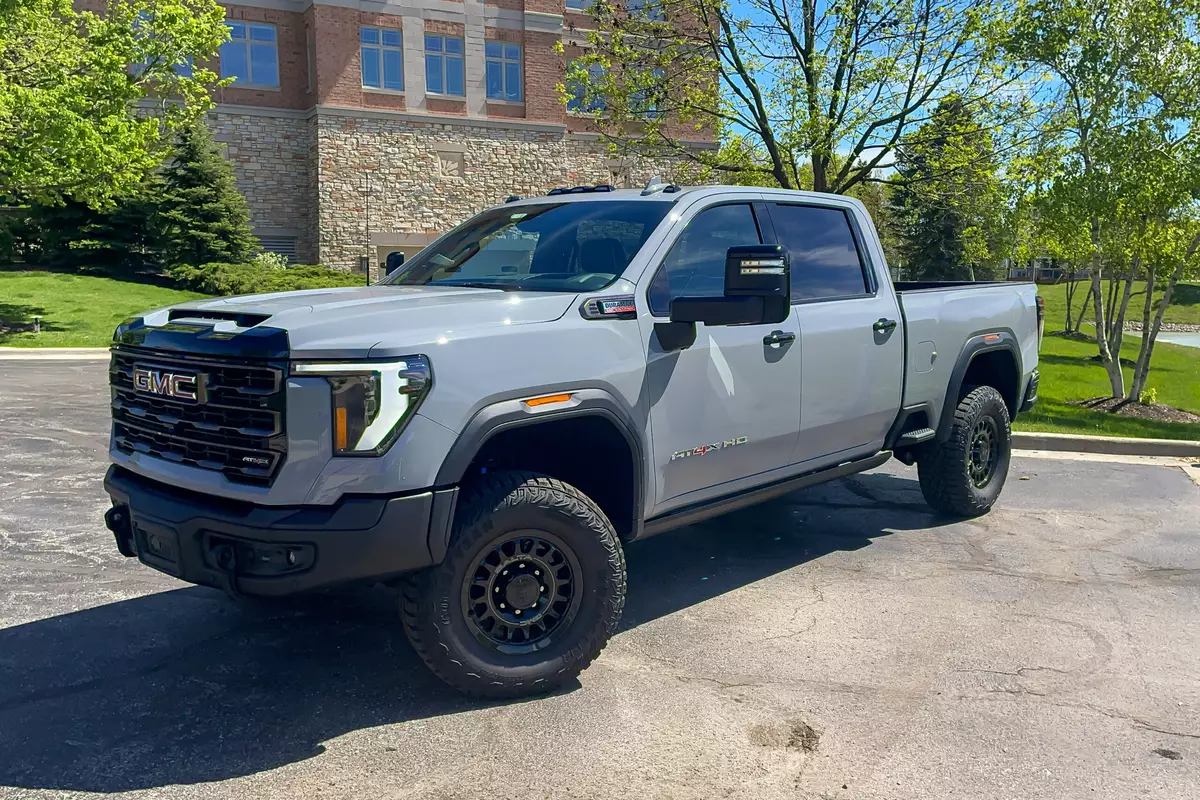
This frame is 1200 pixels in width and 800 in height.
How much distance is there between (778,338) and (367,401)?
224 cm

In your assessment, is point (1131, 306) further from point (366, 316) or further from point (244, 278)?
point (366, 316)

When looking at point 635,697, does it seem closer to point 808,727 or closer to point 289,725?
point 808,727

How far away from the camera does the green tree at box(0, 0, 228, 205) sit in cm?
1664

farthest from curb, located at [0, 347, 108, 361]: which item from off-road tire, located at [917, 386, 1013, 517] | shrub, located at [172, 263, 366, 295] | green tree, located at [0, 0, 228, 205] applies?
off-road tire, located at [917, 386, 1013, 517]

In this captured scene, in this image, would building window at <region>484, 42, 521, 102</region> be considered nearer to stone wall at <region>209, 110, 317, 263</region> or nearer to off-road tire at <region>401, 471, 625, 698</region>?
stone wall at <region>209, 110, 317, 263</region>

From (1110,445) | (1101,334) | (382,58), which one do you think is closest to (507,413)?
(1110,445)

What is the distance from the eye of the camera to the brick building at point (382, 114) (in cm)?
3120

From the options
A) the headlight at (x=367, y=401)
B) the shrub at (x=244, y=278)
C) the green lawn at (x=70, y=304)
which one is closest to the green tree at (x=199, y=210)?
the shrub at (x=244, y=278)

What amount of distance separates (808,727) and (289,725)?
6.36ft

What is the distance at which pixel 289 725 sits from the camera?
355 centimetres

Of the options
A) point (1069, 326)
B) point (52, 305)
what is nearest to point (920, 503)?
point (52, 305)

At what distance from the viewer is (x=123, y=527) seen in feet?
12.4

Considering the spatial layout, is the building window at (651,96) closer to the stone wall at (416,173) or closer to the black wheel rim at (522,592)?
the black wheel rim at (522,592)

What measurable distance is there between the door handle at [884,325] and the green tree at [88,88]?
1572cm
